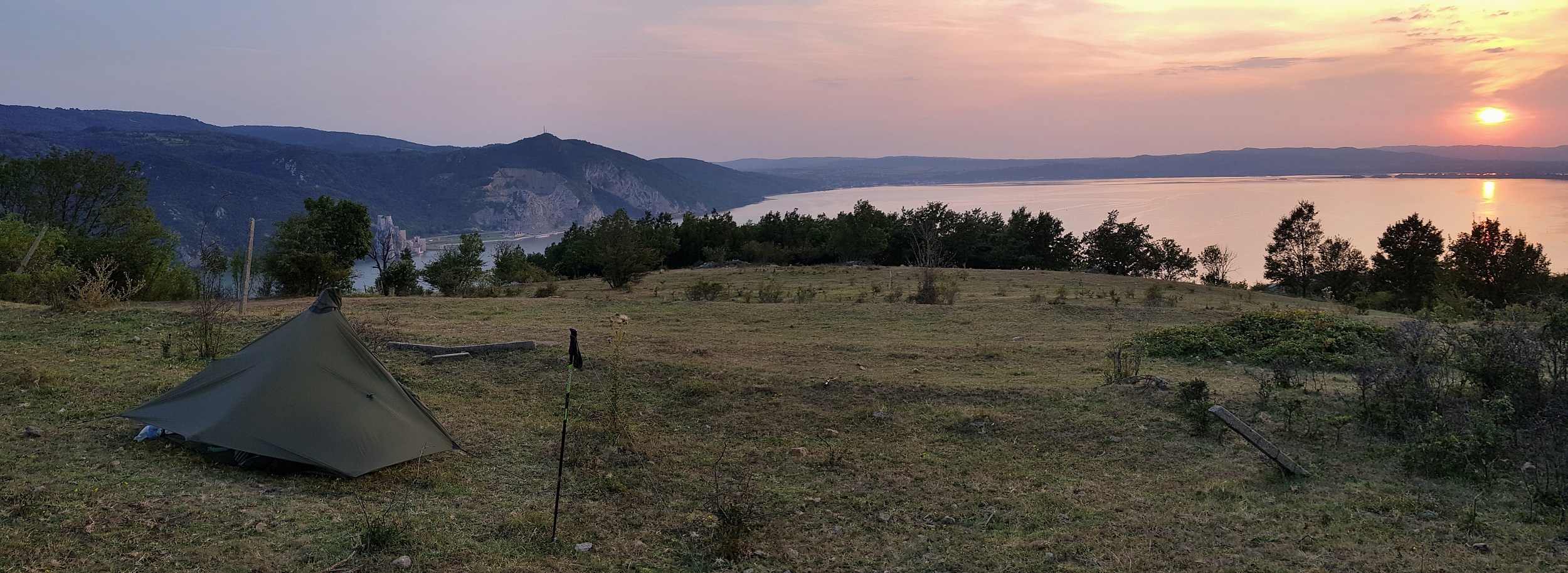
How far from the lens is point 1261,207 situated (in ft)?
409

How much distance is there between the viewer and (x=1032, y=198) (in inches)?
6535

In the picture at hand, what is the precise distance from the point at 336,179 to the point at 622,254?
12725 centimetres

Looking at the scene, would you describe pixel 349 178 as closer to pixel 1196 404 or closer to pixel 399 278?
pixel 399 278

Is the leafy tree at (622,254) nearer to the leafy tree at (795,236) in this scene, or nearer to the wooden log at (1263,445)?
the leafy tree at (795,236)

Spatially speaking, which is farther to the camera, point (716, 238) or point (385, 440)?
point (716, 238)

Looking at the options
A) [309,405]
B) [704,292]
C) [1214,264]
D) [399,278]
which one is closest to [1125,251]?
[1214,264]

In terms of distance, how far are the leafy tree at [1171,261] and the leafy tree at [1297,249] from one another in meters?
6.24

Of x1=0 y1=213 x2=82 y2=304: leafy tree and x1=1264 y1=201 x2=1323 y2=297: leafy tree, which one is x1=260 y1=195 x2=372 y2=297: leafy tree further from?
x1=1264 y1=201 x2=1323 y2=297: leafy tree

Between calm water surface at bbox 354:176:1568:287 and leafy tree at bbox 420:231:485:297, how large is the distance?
12.7 ft

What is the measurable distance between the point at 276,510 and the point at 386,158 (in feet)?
603

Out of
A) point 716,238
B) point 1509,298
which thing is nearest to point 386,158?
point 716,238

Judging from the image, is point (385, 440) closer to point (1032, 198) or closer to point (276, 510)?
point (276, 510)

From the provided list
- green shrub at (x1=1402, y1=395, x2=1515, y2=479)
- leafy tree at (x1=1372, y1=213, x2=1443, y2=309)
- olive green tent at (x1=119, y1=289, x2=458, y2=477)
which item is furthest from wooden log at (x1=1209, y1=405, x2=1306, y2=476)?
leafy tree at (x1=1372, y1=213, x2=1443, y2=309)

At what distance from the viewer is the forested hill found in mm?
93081
